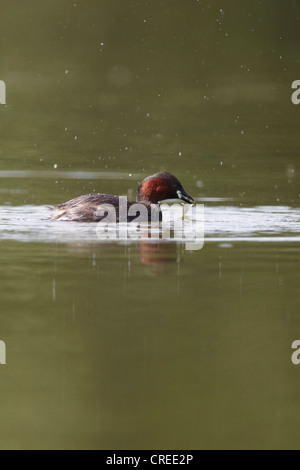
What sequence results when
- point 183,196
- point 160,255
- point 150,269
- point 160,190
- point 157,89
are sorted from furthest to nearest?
point 157,89, point 183,196, point 160,190, point 160,255, point 150,269

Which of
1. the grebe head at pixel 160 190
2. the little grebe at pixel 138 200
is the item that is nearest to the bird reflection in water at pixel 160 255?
the little grebe at pixel 138 200

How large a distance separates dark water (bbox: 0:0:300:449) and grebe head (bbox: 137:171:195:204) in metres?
0.49

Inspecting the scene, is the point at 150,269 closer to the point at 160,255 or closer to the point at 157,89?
the point at 160,255

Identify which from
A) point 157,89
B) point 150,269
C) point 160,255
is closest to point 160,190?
point 160,255

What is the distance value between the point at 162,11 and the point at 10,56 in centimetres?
423

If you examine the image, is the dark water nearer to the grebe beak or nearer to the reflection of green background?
the reflection of green background

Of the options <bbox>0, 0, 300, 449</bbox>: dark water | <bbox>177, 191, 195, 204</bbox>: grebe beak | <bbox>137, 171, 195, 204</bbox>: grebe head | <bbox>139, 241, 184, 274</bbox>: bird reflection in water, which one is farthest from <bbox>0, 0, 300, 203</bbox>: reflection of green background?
<bbox>139, 241, 184, 274</bbox>: bird reflection in water

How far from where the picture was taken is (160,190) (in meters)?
10.4

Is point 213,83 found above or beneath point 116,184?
above

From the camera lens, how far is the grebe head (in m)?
10.3

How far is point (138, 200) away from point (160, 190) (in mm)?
242

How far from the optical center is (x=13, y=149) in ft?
45.5

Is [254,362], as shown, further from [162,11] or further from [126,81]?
[162,11]
